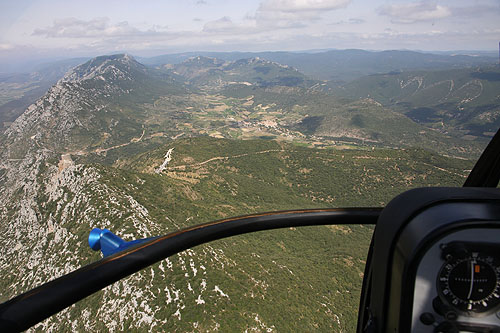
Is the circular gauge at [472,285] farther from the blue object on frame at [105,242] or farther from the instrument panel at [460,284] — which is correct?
the blue object on frame at [105,242]

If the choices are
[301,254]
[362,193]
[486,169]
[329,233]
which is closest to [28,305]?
[486,169]

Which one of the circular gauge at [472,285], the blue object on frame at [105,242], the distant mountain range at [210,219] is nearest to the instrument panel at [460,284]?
the circular gauge at [472,285]

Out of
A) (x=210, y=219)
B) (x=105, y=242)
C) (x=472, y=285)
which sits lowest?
(x=210, y=219)

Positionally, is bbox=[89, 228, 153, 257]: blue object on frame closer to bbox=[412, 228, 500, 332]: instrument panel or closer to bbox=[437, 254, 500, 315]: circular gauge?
bbox=[412, 228, 500, 332]: instrument panel

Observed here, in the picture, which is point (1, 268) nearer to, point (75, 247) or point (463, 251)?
point (75, 247)

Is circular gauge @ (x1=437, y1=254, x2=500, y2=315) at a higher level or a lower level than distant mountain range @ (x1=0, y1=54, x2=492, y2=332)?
higher

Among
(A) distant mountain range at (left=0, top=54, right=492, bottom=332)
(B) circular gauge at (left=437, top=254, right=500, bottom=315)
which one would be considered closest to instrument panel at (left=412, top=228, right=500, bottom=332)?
(B) circular gauge at (left=437, top=254, right=500, bottom=315)

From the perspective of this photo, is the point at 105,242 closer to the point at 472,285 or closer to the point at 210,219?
the point at 472,285

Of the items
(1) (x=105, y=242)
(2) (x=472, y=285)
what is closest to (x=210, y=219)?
(1) (x=105, y=242)
